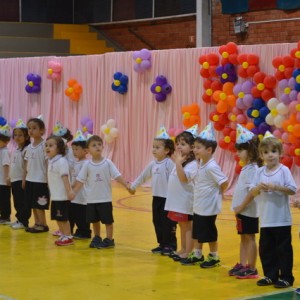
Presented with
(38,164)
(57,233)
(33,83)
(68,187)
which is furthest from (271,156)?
(33,83)

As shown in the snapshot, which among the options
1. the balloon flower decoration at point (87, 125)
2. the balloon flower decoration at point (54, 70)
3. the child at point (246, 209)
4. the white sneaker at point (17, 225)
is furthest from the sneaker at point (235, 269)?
the balloon flower decoration at point (54, 70)

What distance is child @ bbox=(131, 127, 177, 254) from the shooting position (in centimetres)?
772

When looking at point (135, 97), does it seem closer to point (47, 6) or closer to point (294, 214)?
point (294, 214)

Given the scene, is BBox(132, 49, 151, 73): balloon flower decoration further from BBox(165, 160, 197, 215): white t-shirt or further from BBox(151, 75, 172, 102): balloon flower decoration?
BBox(165, 160, 197, 215): white t-shirt

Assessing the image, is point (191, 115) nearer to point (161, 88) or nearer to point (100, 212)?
point (161, 88)

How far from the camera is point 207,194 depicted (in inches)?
271

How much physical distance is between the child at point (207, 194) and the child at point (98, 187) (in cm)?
126

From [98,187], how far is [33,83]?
787 centimetres

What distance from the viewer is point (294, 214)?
1036 centimetres

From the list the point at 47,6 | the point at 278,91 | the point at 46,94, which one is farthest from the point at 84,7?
the point at 278,91

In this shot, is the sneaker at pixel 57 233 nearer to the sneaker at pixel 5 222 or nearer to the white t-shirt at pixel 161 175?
the sneaker at pixel 5 222

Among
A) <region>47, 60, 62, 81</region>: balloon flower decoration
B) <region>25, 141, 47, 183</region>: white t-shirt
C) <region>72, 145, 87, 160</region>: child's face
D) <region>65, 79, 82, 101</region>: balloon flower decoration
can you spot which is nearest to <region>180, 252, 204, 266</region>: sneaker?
<region>72, 145, 87, 160</region>: child's face

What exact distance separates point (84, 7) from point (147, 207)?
458 inches

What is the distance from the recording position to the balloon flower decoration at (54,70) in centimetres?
1495
